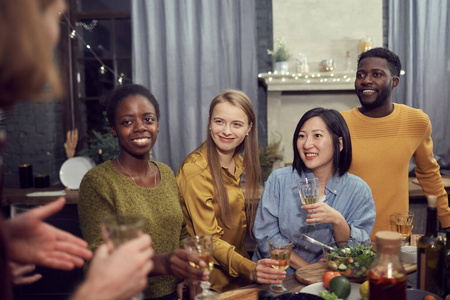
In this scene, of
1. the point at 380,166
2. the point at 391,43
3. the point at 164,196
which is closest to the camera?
the point at 164,196

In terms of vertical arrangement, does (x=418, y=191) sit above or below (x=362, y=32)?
below

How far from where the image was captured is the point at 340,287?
1.20m

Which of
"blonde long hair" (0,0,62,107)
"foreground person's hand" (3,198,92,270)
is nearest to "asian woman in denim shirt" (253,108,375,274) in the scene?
"foreground person's hand" (3,198,92,270)

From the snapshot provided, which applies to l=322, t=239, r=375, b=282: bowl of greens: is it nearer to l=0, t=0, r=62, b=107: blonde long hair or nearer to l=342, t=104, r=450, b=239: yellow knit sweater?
l=342, t=104, r=450, b=239: yellow knit sweater

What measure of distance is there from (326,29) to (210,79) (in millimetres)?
1227

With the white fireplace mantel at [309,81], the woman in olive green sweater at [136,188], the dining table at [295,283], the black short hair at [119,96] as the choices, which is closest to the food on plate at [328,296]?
the dining table at [295,283]

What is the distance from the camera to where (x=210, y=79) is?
371 centimetres

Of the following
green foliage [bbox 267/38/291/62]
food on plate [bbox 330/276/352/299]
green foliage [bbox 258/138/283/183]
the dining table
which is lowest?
the dining table

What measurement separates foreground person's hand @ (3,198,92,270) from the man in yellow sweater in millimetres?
1762

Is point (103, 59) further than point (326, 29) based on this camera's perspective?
Yes

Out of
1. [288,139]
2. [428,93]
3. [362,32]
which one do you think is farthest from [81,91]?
[428,93]

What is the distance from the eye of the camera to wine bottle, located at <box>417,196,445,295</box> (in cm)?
120

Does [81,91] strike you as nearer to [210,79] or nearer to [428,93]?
[210,79]

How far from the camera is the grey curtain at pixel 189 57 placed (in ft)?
12.0
